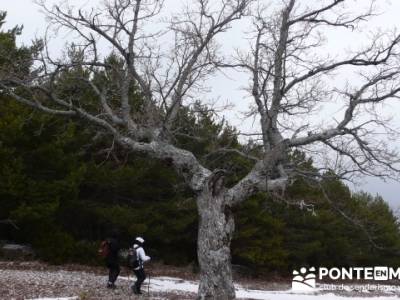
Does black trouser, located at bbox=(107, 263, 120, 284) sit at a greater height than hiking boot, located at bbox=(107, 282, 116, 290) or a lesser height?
greater

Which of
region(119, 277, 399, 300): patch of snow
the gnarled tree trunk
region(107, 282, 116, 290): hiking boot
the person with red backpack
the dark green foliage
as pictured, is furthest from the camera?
the dark green foliage

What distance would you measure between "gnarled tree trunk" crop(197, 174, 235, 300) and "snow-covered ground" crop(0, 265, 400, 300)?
151 centimetres

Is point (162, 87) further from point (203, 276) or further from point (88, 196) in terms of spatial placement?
point (88, 196)

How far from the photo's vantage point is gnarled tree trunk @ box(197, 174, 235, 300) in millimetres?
→ 12852

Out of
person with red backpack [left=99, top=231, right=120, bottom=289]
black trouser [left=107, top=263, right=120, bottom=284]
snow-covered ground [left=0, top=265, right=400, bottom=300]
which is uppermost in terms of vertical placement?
person with red backpack [left=99, top=231, right=120, bottom=289]

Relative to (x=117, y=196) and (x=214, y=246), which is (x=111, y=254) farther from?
(x=117, y=196)

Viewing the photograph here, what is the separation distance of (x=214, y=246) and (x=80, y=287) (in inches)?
151

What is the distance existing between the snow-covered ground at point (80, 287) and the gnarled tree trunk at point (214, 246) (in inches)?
59.5

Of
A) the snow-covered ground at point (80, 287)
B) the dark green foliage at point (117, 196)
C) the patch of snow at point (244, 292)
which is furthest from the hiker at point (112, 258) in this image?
the dark green foliage at point (117, 196)

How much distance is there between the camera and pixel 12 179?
711 inches

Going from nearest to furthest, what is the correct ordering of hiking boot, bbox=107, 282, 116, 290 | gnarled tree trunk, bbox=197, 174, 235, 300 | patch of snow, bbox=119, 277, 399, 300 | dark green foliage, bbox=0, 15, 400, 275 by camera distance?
gnarled tree trunk, bbox=197, 174, 235, 300
hiking boot, bbox=107, 282, 116, 290
patch of snow, bbox=119, 277, 399, 300
dark green foliage, bbox=0, 15, 400, 275

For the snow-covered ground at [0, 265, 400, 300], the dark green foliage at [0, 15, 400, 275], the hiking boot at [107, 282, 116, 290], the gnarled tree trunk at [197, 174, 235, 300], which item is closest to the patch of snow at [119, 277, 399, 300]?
the snow-covered ground at [0, 265, 400, 300]

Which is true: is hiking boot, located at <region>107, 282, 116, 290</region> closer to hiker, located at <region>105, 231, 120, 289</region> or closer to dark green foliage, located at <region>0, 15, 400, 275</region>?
hiker, located at <region>105, 231, 120, 289</region>

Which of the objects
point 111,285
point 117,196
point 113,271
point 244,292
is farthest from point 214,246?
point 117,196
